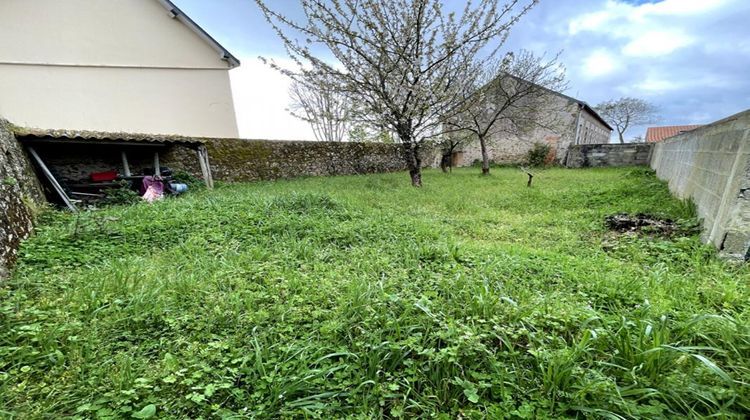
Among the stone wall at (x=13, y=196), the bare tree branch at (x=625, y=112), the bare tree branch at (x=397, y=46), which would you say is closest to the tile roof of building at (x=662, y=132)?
the bare tree branch at (x=625, y=112)

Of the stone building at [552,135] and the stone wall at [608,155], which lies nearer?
the stone wall at [608,155]

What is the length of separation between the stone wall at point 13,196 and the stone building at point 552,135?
1473 cm

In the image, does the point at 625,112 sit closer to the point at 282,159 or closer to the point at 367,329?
the point at 282,159

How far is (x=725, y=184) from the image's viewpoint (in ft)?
9.48

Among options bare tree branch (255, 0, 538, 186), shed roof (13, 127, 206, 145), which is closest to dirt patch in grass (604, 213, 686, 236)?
bare tree branch (255, 0, 538, 186)

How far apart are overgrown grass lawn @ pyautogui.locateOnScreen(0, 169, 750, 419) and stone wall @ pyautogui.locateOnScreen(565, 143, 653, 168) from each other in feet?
47.3

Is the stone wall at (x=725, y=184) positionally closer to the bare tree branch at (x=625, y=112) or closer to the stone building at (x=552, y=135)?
the stone building at (x=552, y=135)

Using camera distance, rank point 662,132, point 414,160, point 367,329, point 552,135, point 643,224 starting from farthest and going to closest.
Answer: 1. point 662,132
2. point 552,135
3. point 414,160
4. point 643,224
5. point 367,329

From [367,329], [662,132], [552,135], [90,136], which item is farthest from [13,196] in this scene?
[662,132]

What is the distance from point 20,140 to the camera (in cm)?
502

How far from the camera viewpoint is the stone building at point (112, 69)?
8.03m

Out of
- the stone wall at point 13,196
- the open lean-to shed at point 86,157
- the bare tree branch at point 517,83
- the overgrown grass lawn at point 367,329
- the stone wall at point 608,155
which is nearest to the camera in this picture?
the overgrown grass lawn at point 367,329

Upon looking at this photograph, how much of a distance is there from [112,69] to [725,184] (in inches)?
551

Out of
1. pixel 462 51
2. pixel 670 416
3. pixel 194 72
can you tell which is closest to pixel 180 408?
pixel 670 416
